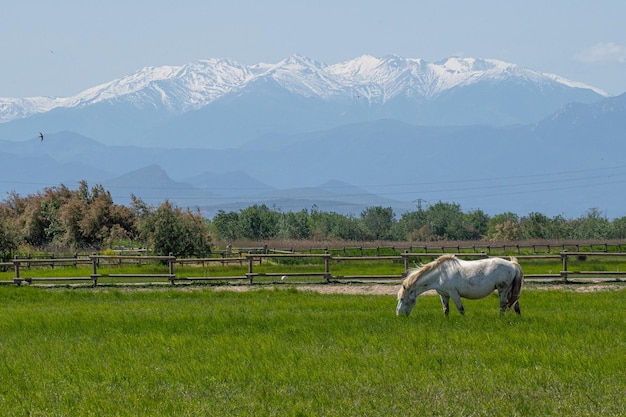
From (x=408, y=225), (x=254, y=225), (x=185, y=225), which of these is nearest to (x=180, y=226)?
(x=185, y=225)

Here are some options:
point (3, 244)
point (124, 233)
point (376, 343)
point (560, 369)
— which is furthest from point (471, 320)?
point (124, 233)

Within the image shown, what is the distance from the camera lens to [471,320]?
63.3 ft

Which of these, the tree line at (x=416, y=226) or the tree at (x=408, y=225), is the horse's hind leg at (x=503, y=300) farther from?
the tree at (x=408, y=225)

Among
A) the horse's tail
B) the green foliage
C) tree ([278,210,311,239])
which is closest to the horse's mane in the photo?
the horse's tail

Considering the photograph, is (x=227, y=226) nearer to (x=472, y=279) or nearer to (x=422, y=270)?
(x=422, y=270)

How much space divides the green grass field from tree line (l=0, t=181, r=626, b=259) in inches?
1100

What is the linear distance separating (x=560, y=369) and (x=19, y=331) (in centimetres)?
1227

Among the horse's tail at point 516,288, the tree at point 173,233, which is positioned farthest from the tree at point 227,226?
the horse's tail at point 516,288

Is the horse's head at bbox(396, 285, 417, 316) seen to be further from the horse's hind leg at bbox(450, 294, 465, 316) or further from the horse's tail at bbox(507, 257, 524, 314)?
the horse's tail at bbox(507, 257, 524, 314)

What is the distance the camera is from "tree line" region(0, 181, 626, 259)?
52.0 m

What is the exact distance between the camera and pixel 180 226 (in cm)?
5138

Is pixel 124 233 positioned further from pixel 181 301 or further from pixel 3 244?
pixel 181 301

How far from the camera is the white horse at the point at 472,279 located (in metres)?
20.0

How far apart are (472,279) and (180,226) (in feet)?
109
